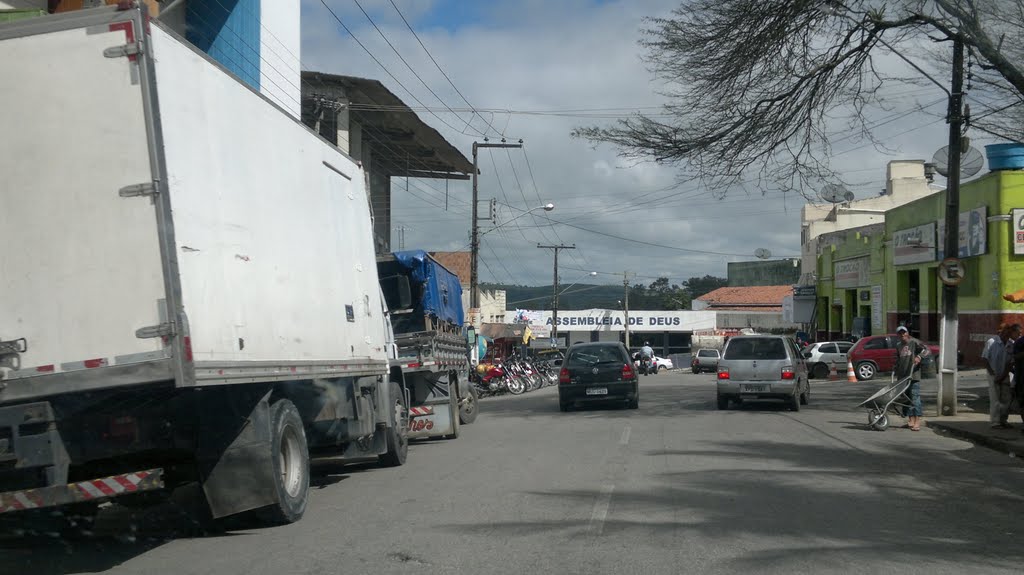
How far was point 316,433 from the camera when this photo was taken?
1025 cm

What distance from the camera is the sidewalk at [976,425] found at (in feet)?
47.5

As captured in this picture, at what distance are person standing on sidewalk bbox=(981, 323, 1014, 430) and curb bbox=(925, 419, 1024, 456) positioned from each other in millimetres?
644

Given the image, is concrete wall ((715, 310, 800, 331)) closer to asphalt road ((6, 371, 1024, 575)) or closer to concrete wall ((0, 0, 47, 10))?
asphalt road ((6, 371, 1024, 575))

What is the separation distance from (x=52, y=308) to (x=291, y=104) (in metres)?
17.6

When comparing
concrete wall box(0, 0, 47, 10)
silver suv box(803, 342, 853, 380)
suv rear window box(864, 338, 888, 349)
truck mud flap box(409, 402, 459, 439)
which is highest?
concrete wall box(0, 0, 47, 10)

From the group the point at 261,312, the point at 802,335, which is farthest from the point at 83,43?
the point at 802,335

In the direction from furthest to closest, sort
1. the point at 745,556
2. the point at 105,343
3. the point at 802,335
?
the point at 802,335 < the point at 745,556 < the point at 105,343

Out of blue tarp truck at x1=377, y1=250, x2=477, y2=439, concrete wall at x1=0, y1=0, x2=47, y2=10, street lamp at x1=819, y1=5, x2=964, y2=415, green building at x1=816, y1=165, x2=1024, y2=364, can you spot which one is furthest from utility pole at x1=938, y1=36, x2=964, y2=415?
concrete wall at x1=0, y1=0, x2=47, y2=10

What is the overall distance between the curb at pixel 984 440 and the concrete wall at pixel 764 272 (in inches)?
2873

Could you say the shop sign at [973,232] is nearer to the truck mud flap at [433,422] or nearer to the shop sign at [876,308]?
the shop sign at [876,308]

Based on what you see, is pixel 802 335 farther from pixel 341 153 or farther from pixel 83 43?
pixel 83 43

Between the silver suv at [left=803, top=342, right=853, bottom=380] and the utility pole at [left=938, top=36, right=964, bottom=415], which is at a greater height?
the utility pole at [left=938, top=36, right=964, bottom=415]

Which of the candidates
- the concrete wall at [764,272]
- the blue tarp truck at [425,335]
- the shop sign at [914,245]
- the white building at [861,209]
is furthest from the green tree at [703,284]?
the blue tarp truck at [425,335]

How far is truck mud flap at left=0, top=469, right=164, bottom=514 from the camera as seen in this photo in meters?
6.45
